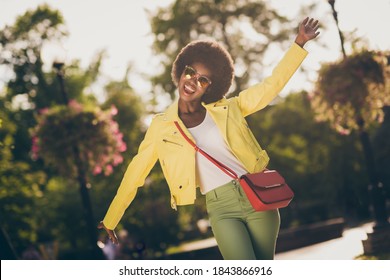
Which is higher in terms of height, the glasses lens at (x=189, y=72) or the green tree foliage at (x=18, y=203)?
the glasses lens at (x=189, y=72)

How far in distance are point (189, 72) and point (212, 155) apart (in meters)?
0.66

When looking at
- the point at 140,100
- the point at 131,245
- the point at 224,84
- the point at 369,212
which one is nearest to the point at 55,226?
the point at 131,245

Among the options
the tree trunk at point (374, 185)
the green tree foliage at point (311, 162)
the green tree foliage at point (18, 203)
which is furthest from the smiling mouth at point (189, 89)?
the green tree foliage at point (311, 162)

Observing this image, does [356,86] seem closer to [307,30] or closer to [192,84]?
[307,30]

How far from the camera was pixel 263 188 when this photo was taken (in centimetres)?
346

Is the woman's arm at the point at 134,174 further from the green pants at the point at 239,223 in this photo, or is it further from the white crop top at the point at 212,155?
the green pants at the point at 239,223

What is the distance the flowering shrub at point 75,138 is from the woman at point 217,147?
5.97 meters

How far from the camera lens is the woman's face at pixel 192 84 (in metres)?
3.90

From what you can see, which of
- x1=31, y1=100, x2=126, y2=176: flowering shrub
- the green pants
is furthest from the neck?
x1=31, y1=100, x2=126, y2=176: flowering shrub

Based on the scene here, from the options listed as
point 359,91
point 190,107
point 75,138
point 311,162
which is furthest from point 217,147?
point 311,162

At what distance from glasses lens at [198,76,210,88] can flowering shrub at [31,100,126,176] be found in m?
6.23

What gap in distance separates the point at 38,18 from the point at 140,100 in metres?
7.95

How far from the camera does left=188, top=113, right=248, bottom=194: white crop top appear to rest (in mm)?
3690

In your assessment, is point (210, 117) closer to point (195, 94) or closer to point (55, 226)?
point (195, 94)
